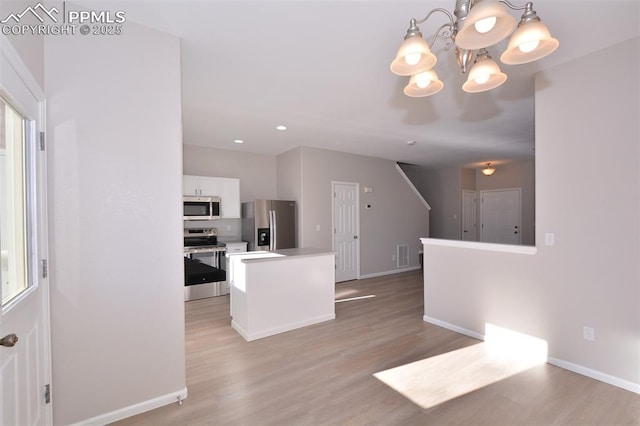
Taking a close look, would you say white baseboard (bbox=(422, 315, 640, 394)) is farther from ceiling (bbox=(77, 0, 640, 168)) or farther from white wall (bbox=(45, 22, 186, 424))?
white wall (bbox=(45, 22, 186, 424))

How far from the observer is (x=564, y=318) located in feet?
8.32

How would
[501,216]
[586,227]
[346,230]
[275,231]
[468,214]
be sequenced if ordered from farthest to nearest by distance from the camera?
[468,214], [501,216], [346,230], [275,231], [586,227]

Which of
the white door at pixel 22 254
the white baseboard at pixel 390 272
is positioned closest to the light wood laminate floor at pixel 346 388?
the white door at pixel 22 254

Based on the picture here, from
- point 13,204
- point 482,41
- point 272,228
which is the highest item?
point 482,41

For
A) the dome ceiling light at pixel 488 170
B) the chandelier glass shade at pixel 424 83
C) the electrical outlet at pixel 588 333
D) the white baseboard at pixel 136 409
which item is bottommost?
the white baseboard at pixel 136 409

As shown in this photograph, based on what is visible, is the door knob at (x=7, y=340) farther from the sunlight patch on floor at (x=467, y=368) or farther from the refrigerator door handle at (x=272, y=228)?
the refrigerator door handle at (x=272, y=228)

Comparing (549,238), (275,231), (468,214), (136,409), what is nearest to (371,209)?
(275,231)

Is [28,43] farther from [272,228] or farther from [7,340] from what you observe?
[272,228]

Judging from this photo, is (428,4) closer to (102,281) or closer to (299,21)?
(299,21)

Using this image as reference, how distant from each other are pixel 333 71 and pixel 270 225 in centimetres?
319

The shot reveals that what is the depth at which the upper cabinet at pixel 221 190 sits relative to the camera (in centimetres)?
494

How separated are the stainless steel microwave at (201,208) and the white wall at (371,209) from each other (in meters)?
1.53

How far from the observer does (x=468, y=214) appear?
8094 millimetres

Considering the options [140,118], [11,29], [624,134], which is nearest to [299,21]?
[140,118]
